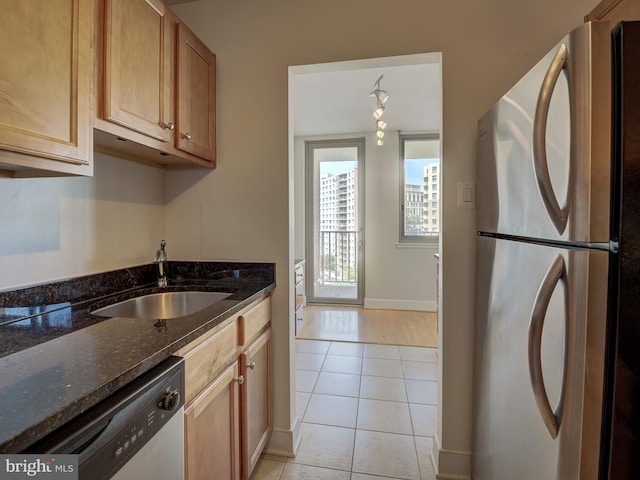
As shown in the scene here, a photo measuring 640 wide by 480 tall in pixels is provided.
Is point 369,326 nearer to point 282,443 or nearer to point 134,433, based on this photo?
point 282,443

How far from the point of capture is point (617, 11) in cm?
112

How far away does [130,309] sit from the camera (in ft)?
4.73

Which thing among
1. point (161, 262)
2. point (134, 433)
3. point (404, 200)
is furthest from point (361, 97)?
point (134, 433)

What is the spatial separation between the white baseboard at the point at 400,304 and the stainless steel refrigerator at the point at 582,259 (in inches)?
138

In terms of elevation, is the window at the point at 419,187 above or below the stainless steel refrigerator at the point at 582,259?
above

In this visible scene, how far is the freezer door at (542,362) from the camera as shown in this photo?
0.74m

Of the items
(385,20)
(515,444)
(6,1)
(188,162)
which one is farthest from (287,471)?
(385,20)

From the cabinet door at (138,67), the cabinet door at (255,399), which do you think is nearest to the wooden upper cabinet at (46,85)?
the cabinet door at (138,67)

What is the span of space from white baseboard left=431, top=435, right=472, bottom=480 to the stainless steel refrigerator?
0.64 m

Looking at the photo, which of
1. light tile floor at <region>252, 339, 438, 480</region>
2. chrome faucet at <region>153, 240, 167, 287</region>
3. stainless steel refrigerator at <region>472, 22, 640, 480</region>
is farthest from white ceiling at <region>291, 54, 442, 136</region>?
light tile floor at <region>252, 339, 438, 480</region>

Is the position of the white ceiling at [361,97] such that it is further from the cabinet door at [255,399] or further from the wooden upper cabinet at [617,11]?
the cabinet door at [255,399]

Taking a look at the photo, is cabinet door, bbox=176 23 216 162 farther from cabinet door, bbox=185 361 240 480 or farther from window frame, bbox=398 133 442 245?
window frame, bbox=398 133 442 245

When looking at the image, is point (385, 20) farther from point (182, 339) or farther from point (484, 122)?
point (182, 339)

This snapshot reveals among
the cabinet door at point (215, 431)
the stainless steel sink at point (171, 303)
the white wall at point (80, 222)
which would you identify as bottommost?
the cabinet door at point (215, 431)
